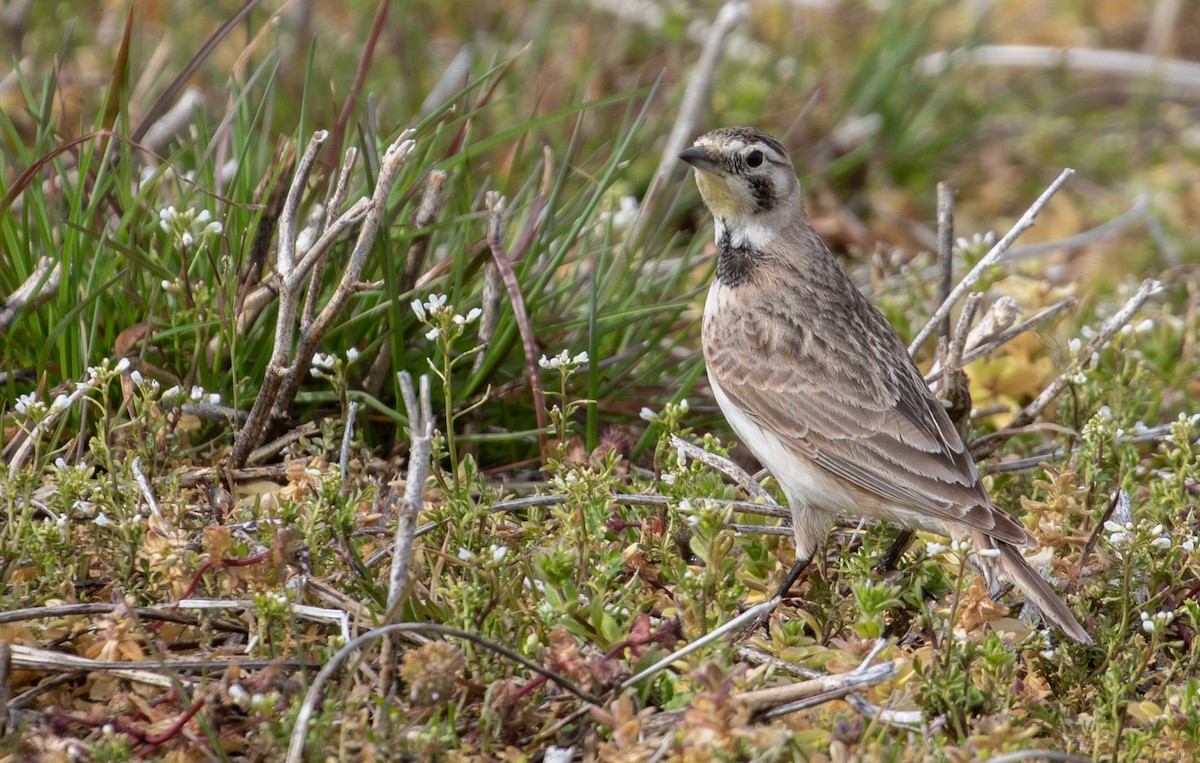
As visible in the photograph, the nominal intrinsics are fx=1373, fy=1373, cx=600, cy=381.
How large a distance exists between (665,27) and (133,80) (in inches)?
129

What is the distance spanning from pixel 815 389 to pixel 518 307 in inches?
43.1

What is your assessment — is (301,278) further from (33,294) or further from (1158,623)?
(1158,623)

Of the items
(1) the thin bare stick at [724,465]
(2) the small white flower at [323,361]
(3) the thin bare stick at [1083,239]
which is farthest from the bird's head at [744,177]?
(3) the thin bare stick at [1083,239]

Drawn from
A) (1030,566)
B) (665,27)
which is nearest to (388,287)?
(1030,566)

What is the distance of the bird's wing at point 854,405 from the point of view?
446cm

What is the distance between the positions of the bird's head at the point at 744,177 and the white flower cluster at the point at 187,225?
1.70 meters

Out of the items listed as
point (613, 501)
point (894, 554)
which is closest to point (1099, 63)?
point (894, 554)

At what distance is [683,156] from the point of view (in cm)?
505

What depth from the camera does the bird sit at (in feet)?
14.4

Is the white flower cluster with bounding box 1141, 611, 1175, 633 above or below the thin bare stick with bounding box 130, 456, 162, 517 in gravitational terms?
above

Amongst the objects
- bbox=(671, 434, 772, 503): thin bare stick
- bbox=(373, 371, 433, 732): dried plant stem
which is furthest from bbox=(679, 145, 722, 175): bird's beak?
bbox=(373, 371, 433, 732): dried plant stem

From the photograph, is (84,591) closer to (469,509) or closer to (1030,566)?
(469,509)

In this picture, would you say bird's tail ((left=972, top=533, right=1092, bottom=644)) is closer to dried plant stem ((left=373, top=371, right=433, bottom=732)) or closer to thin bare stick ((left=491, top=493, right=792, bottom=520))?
thin bare stick ((left=491, top=493, right=792, bottom=520))

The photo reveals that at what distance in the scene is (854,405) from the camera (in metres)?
4.79
